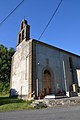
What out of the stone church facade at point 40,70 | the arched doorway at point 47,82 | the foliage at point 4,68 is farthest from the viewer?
the foliage at point 4,68

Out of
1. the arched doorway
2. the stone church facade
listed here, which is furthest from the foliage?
the arched doorway

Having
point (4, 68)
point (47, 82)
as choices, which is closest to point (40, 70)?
point (47, 82)

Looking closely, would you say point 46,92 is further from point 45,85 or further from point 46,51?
point 46,51

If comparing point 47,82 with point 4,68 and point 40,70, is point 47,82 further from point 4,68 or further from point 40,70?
point 4,68

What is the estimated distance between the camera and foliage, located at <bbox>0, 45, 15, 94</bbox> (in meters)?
32.3

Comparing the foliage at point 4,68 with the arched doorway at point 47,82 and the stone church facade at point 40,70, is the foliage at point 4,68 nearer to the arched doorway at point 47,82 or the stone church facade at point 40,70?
the stone church facade at point 40,70

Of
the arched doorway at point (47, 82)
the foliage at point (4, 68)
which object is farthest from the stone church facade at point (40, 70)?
the foliage at point (4, 68)

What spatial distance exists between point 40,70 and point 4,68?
16.6m

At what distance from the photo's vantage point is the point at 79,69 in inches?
918

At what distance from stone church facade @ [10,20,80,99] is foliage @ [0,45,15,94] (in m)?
9.95

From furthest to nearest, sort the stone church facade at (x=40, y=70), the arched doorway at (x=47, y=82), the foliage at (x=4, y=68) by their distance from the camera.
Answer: the foliage at (x=4, y=68)
the arched doorway at (x=47, y=82)
the stone church facade at (x=40, y=70)

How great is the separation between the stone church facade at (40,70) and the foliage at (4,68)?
9945mm

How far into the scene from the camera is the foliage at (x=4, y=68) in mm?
32281

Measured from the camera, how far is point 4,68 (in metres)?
32.7
